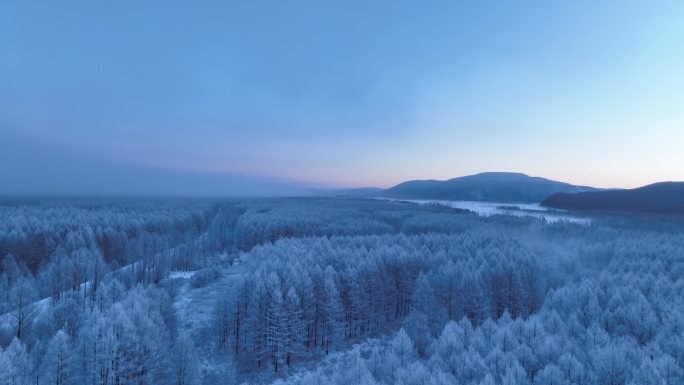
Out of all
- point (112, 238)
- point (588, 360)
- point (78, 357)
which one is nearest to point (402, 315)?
point (588, 360)

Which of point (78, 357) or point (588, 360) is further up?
point (588, 360)

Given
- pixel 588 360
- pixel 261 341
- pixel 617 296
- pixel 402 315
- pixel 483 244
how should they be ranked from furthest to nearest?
1. pixel 483 244
2. pixel 402 315
3. pixel 261 341
4. pixel 617 296
5. pixel 588 360

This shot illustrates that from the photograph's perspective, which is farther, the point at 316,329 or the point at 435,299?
the point at 435,299

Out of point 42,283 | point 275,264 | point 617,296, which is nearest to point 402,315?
point 275,264

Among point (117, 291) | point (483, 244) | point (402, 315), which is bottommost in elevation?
point (402, 315)

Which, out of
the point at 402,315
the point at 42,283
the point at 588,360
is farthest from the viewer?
the point at 42,283

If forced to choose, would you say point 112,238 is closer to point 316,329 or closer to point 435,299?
point 316,329

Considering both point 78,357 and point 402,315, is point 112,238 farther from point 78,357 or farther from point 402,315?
point 402,315
